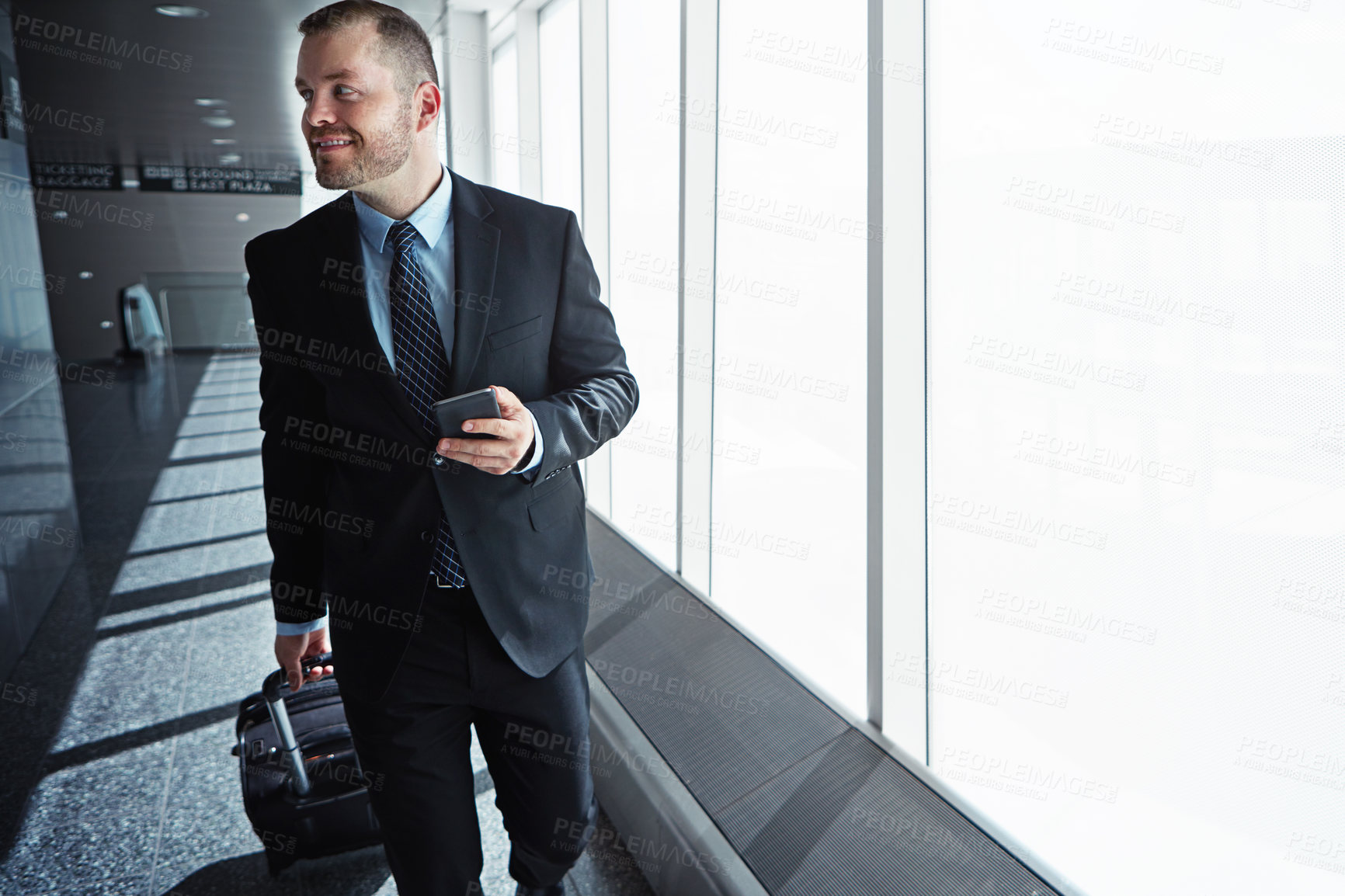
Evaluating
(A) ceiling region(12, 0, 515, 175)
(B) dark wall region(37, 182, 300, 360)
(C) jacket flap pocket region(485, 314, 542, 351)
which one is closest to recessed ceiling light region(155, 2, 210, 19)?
(A) ceiling region(12, 0, 515, 175)

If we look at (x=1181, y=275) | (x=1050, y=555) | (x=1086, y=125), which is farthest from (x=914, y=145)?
(x=1050, y=555)

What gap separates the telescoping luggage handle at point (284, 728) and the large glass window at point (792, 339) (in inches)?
57.3

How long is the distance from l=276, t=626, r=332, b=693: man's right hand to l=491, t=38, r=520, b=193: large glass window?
4.28m

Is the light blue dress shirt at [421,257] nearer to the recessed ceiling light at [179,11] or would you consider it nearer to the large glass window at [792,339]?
the large glass window at [792,339]

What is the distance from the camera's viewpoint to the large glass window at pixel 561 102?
4.55 meters

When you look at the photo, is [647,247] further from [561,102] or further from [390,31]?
[390,31]

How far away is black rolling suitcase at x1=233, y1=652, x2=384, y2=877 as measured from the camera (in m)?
2.16

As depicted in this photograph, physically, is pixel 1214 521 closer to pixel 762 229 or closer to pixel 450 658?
pixel 450 658

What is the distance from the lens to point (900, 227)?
1.95 meters

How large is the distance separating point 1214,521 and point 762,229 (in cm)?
175

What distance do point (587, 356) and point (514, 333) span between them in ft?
0.46

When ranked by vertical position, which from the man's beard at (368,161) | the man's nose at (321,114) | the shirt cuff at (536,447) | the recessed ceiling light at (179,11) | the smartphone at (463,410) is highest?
the recessed ceiling light at (179,11)

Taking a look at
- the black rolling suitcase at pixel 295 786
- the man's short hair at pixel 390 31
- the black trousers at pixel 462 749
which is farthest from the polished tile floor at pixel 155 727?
the man's short hair at pixel 390 31

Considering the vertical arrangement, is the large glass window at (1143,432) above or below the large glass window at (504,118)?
below
